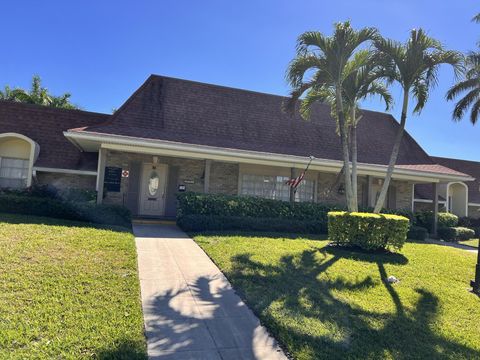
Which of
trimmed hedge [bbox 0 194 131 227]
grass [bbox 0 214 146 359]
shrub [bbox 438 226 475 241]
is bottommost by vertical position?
grass [bbox 0 214 146 359]

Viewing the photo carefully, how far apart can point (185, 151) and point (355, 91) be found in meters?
6.02

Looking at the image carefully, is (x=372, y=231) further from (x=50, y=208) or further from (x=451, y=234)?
(x=50, y=208)

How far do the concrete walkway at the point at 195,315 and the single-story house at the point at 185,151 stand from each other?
257 inches

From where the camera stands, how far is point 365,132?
19984mm

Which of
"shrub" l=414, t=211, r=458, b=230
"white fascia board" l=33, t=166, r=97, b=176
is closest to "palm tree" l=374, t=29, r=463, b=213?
"shrub" l=414, t=211, r=458, b=230

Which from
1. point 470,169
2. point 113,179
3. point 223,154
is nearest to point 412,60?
point 223,154

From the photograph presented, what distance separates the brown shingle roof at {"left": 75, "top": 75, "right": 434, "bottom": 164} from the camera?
15415 mm

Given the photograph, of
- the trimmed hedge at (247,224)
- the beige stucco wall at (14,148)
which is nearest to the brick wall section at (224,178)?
the trimmed hedge at (247,224)

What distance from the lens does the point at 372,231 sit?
10391 mm

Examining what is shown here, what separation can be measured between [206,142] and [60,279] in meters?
9.53

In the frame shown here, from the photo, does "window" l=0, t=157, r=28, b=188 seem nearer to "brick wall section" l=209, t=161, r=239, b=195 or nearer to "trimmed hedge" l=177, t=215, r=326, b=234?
"trimmed hedge" l=177, t=215, r=326, b=234

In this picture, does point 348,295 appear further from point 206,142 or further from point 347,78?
point 206,142

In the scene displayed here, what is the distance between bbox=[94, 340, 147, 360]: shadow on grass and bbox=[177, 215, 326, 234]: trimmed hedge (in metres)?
7.82

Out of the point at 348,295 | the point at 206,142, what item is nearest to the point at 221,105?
the point at 206,142
